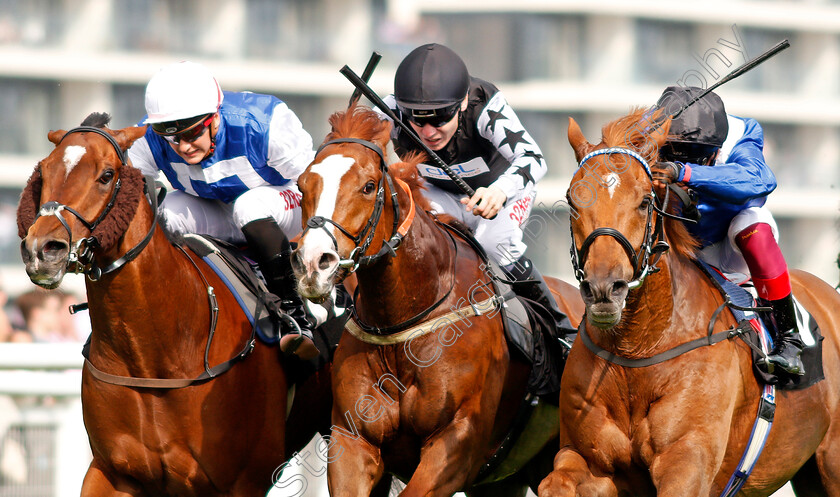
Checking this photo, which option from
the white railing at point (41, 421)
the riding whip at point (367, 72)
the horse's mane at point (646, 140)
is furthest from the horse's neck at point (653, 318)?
the white railing at point (41, 421)

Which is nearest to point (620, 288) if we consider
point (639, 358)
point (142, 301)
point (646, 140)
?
point (639, 358)

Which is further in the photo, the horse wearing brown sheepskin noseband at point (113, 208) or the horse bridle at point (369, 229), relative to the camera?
the horse wearing brown sheepskin noseband at point (113, 208)

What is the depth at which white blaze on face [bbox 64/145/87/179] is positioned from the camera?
14.0 feet

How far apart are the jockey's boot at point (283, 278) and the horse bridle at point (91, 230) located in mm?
626

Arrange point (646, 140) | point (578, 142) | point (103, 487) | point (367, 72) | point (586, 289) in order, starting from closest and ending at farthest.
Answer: point (586, 289), point (646, 140), point (578, 142), point (103, 487), point (367, 72)

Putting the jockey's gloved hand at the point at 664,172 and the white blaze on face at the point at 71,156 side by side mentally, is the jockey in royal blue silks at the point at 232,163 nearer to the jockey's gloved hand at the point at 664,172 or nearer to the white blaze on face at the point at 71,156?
the white blaze on face at the point at 71,156

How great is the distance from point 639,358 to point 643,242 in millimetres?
497

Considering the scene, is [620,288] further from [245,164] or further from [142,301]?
[245,164]

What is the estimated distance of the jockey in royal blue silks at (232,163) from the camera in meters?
5.00

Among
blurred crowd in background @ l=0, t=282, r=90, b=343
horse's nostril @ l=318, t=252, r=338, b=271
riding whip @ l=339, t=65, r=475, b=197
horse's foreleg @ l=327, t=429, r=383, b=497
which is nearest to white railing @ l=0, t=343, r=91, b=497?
blurred crowd in background @ l=0, t=282, r=90, b=343

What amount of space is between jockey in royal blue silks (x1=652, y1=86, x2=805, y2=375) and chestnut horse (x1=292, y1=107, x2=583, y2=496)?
3.49 feet

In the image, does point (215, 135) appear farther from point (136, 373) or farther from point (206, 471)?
point (206, 471)

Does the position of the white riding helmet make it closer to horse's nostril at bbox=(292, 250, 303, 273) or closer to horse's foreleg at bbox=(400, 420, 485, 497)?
horse's nostril at bbox=(292, 250, 303, 273)

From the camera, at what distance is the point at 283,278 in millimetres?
5270
